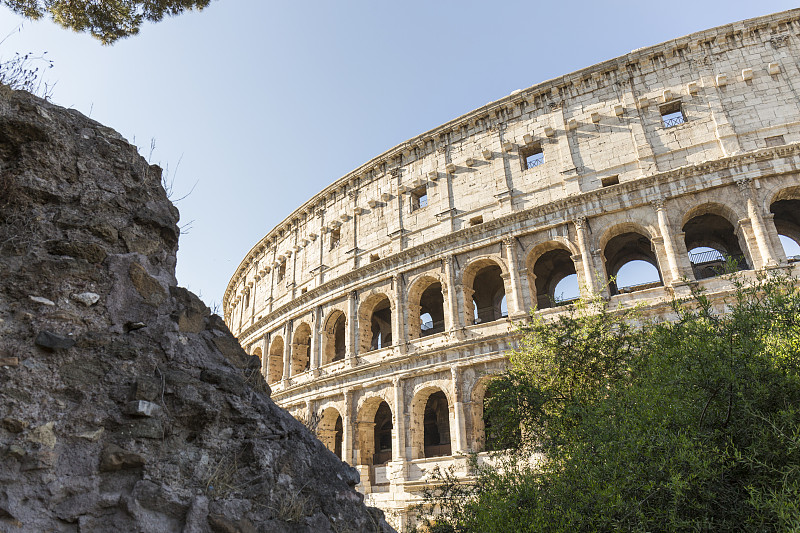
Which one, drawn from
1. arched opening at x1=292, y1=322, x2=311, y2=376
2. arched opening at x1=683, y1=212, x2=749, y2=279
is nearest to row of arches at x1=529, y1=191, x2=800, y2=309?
arched opening at x1=683, y1=212, x2=749, y2=279

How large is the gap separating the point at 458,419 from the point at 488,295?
583 cm

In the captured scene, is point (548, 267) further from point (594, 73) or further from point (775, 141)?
point (775, 141)

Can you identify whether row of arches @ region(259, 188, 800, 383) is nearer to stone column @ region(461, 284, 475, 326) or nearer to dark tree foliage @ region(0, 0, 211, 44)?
stone column @ region(461, 284, 475, 326)

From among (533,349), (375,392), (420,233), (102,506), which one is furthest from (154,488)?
(420,233)

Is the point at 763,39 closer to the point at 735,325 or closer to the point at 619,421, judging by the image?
the point at 735,325

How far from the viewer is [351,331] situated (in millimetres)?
18703

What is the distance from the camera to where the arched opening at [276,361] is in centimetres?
2292

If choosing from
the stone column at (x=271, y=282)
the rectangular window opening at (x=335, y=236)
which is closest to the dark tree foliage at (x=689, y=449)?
the rectangular window opening at (x=335, y=236)

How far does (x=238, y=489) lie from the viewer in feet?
10.6

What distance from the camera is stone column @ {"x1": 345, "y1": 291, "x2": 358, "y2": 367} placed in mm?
18397

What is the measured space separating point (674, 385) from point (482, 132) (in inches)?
570

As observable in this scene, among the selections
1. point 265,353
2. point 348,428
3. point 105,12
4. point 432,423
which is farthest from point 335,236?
point 105,12

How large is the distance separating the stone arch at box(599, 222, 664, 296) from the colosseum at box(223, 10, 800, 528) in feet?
0.24

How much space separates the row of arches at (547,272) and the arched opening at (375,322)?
1.5 inches
